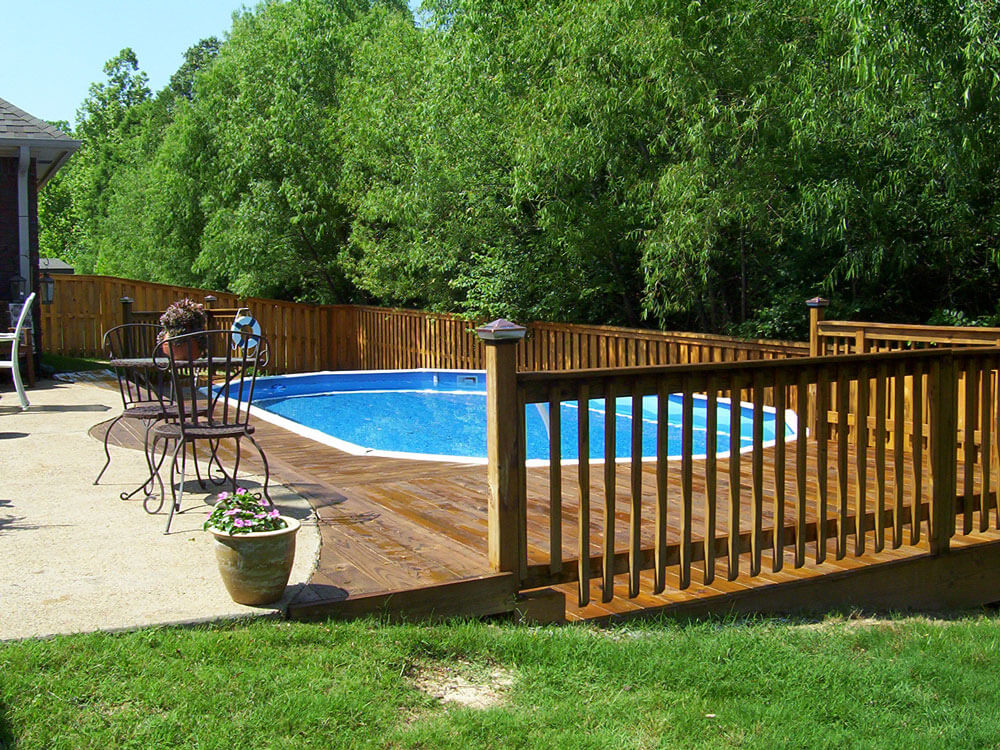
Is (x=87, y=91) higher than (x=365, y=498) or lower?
higher

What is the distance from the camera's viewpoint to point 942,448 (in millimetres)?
4902

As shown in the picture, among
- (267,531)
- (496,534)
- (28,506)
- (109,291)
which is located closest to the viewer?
(267,531)

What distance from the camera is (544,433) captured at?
11141mm

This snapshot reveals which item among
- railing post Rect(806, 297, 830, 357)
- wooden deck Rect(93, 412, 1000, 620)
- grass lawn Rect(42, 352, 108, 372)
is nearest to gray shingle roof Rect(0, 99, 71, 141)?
grass lawn Rect(42, 352, 108, 372)

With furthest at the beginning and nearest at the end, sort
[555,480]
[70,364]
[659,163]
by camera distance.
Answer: [70,364] → [659,163] → [555,480]

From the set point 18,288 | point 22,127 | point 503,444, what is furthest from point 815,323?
point 22,127

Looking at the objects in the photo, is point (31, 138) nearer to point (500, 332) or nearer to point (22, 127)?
point (22, 127)

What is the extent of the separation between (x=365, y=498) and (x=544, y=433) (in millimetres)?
5728

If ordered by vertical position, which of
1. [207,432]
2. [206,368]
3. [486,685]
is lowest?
[486,685]

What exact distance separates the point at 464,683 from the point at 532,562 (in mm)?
1148

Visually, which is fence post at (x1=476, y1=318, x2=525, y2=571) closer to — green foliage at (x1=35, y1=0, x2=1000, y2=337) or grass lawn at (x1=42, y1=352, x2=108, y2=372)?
green foliage at (x1=35, y1=0, x2=1000, y2=337)

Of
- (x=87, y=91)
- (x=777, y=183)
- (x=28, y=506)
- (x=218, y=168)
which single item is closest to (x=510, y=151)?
(x=777, y=183)

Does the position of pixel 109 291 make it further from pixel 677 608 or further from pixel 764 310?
pixel 677 608

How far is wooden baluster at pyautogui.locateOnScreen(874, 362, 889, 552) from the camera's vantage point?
462cm
